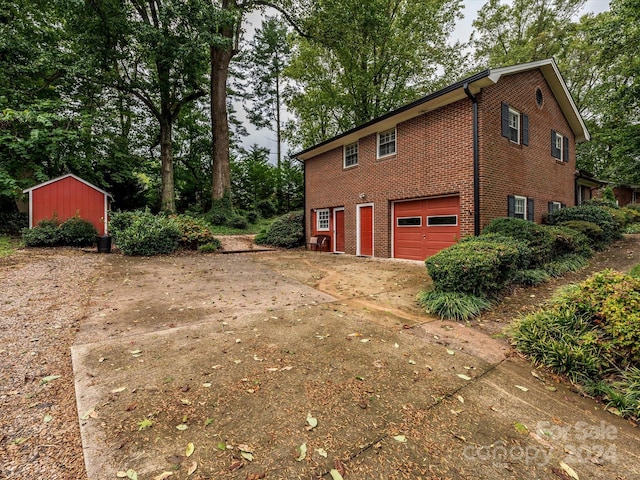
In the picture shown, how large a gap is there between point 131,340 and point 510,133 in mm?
11396

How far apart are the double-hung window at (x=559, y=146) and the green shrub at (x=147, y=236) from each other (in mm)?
15471

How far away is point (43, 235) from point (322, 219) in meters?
11.1

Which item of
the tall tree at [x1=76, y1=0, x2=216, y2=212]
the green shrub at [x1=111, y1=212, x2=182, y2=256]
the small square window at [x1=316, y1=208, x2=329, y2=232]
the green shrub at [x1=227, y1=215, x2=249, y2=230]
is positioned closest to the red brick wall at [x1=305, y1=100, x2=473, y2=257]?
the small square window at [x1=316, y1=208, x2=329, y2=232]

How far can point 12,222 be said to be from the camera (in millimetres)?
13852

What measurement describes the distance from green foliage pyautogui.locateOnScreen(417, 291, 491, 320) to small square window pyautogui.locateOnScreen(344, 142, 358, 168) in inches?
330

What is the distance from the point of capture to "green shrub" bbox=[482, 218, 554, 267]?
675cm

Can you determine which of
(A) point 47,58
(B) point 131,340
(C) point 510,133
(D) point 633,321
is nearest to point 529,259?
(D) point 633,321

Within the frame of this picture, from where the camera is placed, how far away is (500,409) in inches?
95.3

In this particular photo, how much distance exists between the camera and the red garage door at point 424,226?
28.8 feet

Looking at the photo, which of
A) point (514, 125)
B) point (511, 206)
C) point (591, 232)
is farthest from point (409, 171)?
point (591, 232)

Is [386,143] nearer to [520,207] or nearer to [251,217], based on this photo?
[520,207]

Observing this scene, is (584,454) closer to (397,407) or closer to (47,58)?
(397,407)

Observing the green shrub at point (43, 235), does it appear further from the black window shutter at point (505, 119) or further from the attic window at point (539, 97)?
the attic window at point (539, 97)

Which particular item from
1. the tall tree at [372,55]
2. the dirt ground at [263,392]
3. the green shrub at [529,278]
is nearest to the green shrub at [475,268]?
the dirt ground at [263,392]
